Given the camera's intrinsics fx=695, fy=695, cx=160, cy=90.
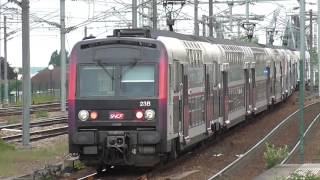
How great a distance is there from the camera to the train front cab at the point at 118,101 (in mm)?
13914

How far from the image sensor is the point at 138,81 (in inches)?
556

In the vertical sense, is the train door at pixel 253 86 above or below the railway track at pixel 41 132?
above

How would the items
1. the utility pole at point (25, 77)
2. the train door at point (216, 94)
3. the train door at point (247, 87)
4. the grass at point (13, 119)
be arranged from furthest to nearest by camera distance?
the grass at point (13, 119) < the train door at point (247, 87) < the train door at point (216, 94) < the utility pole at point (25, 77)

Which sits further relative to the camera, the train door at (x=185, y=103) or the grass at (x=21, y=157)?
the train door at (x=185, y=103)

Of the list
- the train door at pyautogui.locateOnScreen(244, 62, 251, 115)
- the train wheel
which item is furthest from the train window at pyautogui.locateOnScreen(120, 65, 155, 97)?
the train door at pyautogui.locateOnScreen(244, 62, 251, 115)

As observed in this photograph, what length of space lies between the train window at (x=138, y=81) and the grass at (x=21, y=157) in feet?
9.40

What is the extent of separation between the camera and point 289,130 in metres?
25.5

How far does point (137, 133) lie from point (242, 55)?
1329cm

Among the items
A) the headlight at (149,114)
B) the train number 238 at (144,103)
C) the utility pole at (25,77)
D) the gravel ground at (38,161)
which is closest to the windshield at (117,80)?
the train number 238 at (144,103)

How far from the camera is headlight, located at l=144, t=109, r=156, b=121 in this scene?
13.9m

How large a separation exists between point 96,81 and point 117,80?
17.5 inches

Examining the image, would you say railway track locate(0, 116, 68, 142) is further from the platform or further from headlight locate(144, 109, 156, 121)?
the platform

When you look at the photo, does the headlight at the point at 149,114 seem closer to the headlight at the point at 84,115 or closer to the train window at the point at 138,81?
the train window at the point at 138,81

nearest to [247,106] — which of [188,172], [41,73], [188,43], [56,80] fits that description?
[188,43]
